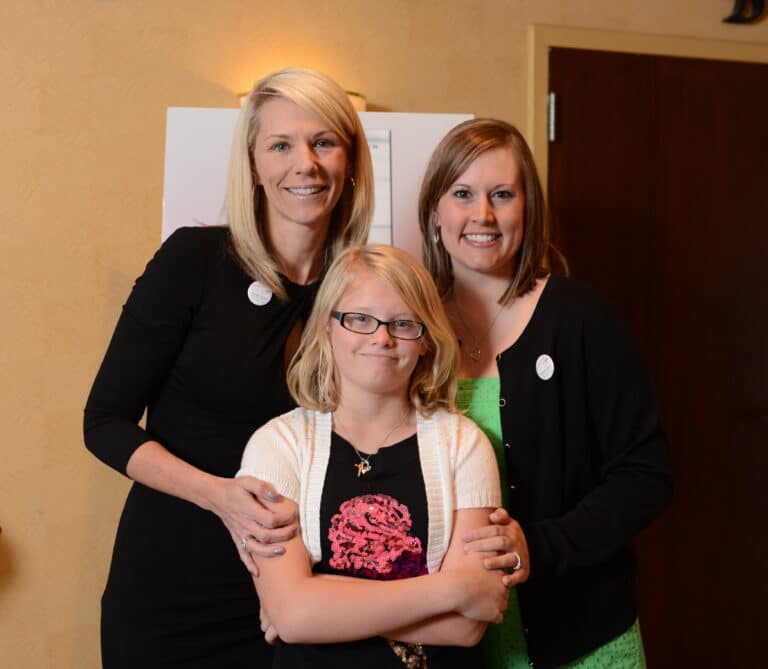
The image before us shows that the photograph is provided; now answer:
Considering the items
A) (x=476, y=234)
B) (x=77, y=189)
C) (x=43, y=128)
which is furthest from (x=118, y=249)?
(x=476, y=234)

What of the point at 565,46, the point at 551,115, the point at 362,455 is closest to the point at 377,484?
the point at 362,455

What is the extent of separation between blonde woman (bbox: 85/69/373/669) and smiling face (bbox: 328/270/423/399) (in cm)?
20

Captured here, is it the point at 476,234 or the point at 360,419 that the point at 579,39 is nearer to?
the point at 476,234

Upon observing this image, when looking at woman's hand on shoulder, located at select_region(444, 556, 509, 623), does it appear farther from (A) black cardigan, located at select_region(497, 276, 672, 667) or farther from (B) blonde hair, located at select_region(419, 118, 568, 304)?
(B) blonde hair, located at select_region(419, 118, 568, 304)

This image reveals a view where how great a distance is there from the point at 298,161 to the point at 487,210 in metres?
0.36

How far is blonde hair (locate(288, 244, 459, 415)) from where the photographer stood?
A: 150 cm

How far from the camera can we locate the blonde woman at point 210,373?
1620 mm

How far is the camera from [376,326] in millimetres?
1466

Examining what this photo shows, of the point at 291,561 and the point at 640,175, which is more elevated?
the point at 640,175

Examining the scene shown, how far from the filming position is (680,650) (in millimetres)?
3225

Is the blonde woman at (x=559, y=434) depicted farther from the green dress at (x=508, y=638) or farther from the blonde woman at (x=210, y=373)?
the blonde woman at (x=210, y=373)

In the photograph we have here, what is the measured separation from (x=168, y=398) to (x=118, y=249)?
1.18m

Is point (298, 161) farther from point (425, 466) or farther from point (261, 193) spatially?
point (425, 466)

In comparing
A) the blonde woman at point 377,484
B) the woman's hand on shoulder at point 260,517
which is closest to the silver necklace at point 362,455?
the blonde woman at point 377,484
